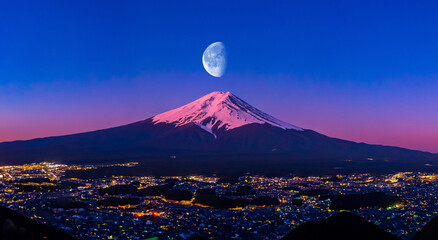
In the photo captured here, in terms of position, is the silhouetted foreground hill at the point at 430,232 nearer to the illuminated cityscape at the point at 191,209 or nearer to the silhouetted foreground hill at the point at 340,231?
the silhouetted foreground hill at the point at 340,231

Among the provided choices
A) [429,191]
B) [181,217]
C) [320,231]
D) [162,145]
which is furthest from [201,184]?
[162,145]

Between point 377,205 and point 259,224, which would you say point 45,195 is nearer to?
point 259,224

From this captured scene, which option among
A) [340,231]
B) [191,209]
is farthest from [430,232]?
[191,209]

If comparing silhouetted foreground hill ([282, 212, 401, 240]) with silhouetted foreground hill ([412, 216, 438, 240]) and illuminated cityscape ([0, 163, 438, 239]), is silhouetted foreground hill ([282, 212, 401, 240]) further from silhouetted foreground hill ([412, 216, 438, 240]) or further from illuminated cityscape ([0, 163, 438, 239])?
illuminated cityscape ([0, 163, 438, 239])

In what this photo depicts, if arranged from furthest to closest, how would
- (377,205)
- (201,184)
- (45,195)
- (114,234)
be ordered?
1. (201,184)
2. (45,195)
3. (377,205)
4. (114,234)

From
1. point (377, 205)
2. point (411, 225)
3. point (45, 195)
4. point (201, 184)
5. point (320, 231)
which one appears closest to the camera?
point (320, 231)

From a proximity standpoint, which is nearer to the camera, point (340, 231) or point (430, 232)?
point (340, 231)

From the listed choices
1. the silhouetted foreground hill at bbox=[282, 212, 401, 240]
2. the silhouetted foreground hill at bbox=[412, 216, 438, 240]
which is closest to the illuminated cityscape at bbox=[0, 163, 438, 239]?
the silhouetted foreground hill at bbox=[282, 212, 401, 240]

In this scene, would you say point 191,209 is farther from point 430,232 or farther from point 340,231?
point 430,232
